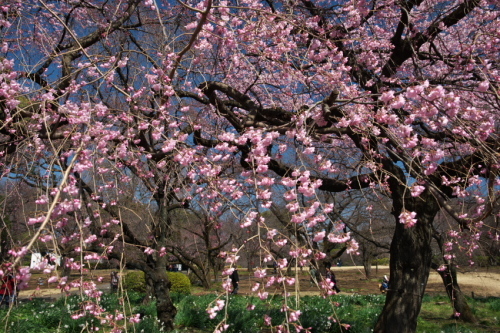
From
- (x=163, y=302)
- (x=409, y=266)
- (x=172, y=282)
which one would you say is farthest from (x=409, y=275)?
(x=172, y=282)

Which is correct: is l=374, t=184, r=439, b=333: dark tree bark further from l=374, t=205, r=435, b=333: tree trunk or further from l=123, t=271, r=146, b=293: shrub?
l=123, t=271, r=146, b=293: shrub

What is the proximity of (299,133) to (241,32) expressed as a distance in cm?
110

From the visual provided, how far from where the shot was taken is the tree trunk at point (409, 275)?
4715 mm

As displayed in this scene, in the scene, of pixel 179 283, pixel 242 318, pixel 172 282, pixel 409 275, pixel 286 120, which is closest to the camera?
pixel 286 120

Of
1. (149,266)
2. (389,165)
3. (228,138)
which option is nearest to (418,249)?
(389,165)

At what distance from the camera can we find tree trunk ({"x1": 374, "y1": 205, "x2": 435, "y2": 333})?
186 inches

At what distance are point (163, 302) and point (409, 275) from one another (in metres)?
3.63

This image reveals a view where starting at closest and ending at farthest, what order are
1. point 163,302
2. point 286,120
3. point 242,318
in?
point 286,120, point 242,318, point 163,302

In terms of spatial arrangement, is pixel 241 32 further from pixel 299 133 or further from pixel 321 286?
pixel 321 286

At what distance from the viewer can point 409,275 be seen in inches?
189

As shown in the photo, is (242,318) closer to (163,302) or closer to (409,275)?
(163,302)

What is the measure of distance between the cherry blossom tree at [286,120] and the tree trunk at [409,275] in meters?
0.01

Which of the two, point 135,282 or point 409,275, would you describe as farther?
point 135,282

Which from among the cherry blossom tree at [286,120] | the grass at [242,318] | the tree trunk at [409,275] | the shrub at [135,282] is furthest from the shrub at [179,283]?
the tree trunk at [409,275]
